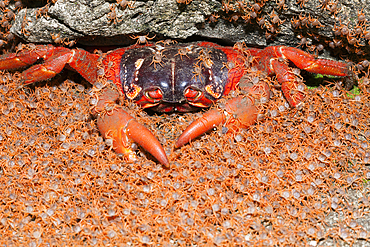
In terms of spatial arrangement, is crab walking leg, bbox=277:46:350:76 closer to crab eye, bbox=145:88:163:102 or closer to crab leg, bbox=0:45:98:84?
crab eye, bbox=145:88:163:102

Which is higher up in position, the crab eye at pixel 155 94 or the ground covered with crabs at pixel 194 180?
the crab eye at pixel 155 94

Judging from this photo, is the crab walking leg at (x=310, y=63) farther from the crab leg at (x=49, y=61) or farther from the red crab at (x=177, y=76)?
the crab leg at (x=49, y=61)

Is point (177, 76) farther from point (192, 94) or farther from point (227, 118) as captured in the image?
point (227, 118)

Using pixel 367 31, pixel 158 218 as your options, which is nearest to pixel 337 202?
pixel 158 218

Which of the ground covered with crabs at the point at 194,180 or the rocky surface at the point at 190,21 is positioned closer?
the ground covered with crabs at the point at 194,180

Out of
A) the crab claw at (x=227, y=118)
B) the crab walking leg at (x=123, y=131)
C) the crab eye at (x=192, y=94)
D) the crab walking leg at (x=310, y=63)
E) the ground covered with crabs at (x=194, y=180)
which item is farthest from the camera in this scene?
the crab walking leg at (x=310, y=63)

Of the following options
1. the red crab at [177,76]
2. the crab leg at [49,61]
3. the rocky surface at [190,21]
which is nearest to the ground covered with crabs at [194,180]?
the red crab at [177,76]

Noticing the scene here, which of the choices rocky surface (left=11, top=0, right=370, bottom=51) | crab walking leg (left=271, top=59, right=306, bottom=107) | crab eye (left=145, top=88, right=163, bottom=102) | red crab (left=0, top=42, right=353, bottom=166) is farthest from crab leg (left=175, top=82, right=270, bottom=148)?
rocky surface (left=11, top=0, right=370, bottom=51)

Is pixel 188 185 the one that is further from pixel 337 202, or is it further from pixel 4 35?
pixel 4 35
